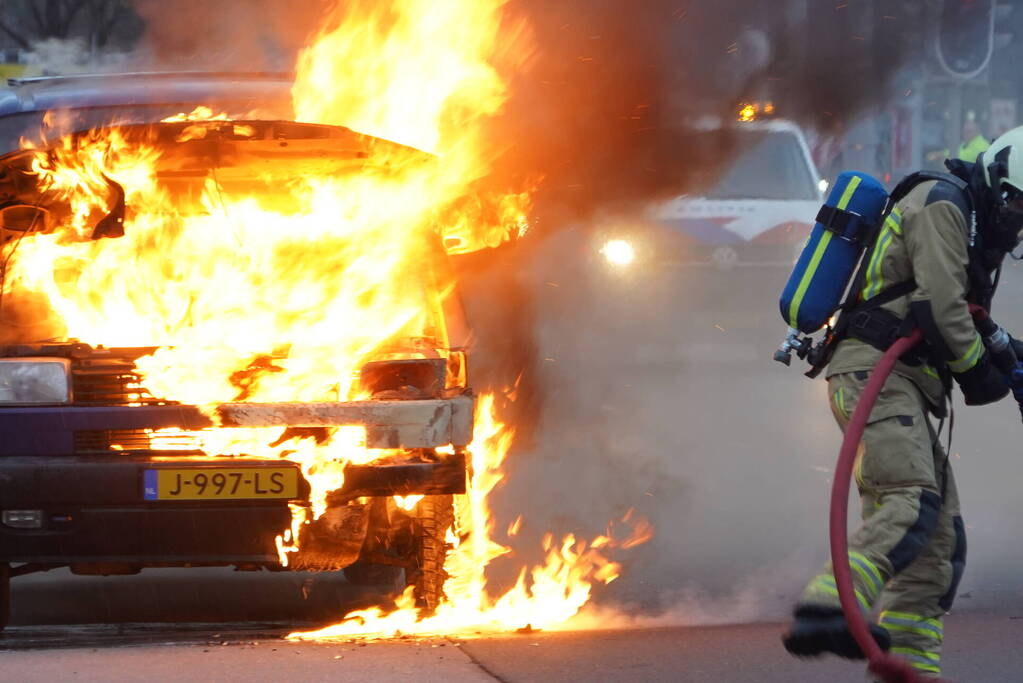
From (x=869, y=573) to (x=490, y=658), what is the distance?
144 centimetres

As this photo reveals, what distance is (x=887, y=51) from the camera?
29.7 ft

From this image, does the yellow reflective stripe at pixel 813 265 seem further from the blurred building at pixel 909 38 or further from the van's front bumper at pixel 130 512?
the blurred building at pixel 909 38

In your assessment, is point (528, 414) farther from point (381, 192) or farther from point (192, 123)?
point (192, 123)

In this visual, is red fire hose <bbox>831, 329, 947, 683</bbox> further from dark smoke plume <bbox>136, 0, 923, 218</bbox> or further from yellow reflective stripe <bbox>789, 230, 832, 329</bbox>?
dark smoke plume <bbox>136, 0, 923, 218</bbox>

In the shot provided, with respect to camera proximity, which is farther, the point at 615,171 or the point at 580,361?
the point at 580,361

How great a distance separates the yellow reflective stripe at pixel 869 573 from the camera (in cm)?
447

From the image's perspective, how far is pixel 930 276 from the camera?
4590 mm

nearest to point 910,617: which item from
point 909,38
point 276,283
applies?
point 276,283

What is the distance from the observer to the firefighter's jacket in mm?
4578

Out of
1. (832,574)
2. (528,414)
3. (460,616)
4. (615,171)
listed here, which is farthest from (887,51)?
(832,574)

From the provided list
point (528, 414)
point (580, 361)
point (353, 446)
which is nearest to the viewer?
point (353, 446)

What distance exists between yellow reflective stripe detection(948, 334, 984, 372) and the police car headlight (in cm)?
672

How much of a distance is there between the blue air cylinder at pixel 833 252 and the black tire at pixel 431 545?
5.56 ft

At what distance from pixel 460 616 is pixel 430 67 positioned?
279 cm
